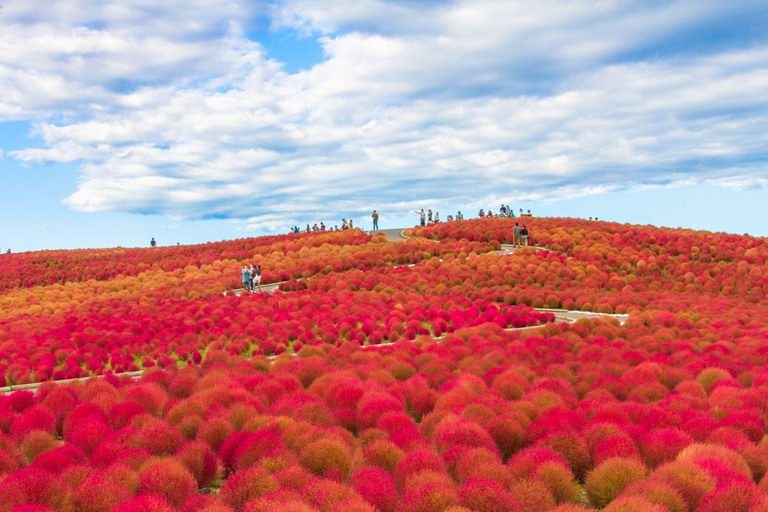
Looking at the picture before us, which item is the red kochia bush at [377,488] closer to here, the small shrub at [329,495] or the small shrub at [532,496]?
the small shrub at [329,495]

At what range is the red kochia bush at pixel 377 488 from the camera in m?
4.36

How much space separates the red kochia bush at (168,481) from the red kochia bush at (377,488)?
1487 millimetres

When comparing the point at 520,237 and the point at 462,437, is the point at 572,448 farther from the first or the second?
the point at 520,237

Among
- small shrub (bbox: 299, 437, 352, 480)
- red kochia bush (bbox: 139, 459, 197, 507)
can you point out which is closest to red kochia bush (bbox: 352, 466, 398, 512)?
small shrub (bbox: 299, 437, 352, 480)

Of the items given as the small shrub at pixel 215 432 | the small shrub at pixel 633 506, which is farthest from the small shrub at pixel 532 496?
the small shrub at pixel 215 432

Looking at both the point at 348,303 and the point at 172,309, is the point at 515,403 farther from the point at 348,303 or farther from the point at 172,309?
the point at 172,309

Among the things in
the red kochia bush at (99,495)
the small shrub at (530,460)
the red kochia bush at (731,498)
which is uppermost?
the red kochia bush at (99,495)

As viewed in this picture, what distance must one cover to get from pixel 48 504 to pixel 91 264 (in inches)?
1285

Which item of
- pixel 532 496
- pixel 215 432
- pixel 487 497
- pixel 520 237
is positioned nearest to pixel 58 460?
pixel 215 432

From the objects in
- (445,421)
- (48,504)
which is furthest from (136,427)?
(445,421)

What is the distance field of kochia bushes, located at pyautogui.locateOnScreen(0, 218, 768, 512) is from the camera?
4.49 metres

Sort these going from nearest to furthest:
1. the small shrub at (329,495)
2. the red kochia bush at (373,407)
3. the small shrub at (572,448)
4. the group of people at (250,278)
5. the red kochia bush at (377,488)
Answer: the small shrub at (329,495) → the red kochia bush at (377,488) → the small shrub at (572,448) → the red kochia bush at (373,407) → the group of people at (250,278)

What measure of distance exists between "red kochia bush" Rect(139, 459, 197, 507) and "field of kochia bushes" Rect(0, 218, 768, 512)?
0.02 m

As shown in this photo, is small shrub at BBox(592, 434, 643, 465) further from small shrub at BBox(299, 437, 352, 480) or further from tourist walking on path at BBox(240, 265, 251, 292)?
tourist walking on path at BBox(240, 265, 251, 292)
